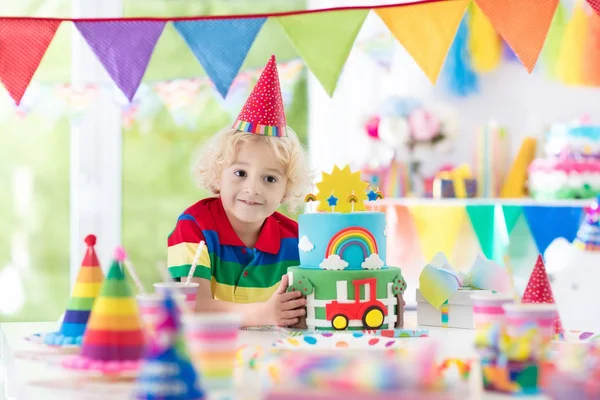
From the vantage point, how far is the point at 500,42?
4.17m

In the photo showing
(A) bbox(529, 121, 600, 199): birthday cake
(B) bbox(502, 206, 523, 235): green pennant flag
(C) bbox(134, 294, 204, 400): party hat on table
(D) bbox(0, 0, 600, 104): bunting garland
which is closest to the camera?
(C) bbox(134, 294, 204, 400): party hat on table

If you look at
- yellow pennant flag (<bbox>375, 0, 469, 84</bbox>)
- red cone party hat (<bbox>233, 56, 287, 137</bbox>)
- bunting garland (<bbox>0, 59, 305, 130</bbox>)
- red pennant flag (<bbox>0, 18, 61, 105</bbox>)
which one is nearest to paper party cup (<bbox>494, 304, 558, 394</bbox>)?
red cone party hat (<bbox>233, 56, 287, 137</bbox>)

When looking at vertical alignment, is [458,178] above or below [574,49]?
below

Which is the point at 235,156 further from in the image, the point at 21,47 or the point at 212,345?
the point at 212,345

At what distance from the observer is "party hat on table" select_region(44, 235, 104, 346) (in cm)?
Result: 131

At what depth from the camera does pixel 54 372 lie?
117 cm

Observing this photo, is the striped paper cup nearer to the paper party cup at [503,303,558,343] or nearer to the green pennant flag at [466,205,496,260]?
the paper party cup at [503,303,558,343]

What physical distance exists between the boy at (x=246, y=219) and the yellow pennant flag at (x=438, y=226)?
1.92m

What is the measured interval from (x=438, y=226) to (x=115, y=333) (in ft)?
10.2

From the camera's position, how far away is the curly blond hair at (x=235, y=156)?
209cm

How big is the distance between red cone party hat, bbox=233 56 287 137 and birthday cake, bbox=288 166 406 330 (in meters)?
0.20

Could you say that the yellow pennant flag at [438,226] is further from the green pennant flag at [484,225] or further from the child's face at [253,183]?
the child's face at [253,183]

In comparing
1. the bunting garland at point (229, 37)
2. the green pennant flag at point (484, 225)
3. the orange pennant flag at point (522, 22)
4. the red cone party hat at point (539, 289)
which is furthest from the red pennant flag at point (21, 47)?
the green pennant flag at point (484, 225)

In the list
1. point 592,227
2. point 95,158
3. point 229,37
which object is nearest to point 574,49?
point 592,227
